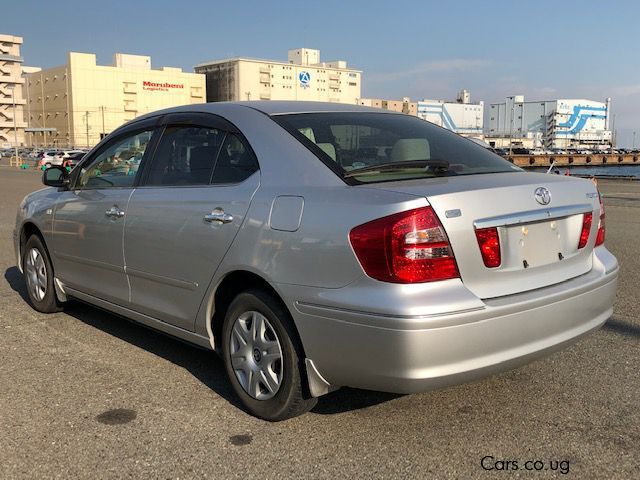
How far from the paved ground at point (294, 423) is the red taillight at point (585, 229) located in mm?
914

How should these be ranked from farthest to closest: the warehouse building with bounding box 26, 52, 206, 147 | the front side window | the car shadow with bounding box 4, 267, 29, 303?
the warehouse building with bounding box 26, 52, 206, 147
the car shadow with bounding box 4, 267, 29, 303
the front side window

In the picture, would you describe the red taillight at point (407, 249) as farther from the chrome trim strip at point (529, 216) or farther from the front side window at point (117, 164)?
the front side window at point (117, 164)

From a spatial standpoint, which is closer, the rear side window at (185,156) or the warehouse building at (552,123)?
the rear side window at (185,156)

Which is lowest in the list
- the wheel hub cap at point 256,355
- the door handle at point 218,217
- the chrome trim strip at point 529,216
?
the wheel hub cap at point 256,355

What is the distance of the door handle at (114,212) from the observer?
4.23 meters

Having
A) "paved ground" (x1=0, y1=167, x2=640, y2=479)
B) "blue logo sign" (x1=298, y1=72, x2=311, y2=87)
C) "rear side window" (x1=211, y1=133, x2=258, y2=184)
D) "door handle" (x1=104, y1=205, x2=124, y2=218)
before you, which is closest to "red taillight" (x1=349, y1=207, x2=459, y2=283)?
"paved ground" (x1=0, y1=167, x2=640, y2=479)

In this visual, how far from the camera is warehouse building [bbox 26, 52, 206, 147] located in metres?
126

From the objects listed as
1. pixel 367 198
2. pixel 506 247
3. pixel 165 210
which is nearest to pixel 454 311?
pixel 506 247

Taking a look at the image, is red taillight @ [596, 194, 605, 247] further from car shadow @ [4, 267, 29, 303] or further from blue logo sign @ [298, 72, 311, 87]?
blue logo sign @ [298, 72, 311, 87]

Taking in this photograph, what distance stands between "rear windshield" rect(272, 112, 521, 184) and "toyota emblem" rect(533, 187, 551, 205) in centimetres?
40

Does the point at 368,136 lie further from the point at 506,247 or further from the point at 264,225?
the point at 506,247

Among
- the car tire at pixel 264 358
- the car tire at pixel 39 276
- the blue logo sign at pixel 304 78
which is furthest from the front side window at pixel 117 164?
the blue logo sign at pixel 304 78

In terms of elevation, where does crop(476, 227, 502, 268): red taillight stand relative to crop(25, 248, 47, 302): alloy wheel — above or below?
above

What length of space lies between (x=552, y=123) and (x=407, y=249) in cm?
17936
